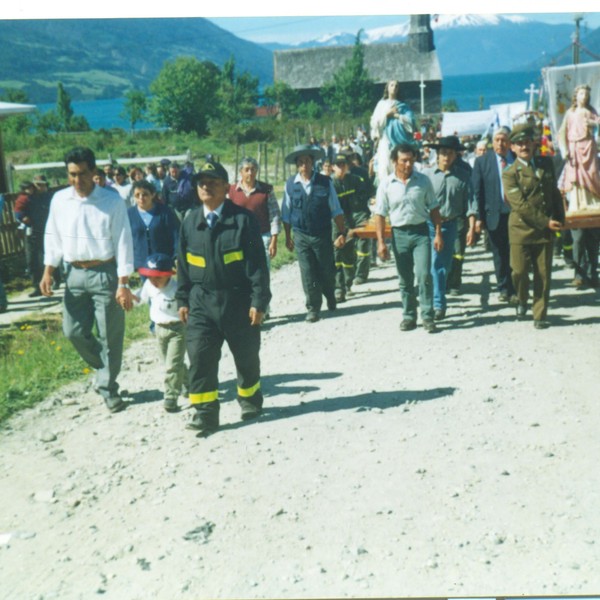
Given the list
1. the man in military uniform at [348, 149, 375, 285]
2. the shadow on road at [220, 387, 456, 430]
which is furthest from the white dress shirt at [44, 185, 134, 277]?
the man in military uniform at [348, 149, 375, 285]

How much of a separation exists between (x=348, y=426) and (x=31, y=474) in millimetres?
1840

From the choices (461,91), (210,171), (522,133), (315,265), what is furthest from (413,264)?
(210,171)

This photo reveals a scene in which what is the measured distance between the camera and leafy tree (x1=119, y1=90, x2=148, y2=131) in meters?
4.76

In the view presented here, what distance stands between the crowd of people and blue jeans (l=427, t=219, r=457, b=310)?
14 millimetres

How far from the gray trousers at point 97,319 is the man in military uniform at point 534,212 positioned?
11.1ft

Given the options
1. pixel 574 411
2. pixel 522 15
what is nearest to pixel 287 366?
pixel 574 411

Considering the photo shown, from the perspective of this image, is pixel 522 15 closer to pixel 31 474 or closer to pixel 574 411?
pixel 574 411

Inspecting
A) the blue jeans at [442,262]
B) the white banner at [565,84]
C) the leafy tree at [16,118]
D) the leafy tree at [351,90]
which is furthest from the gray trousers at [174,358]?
the white banner at [565,84]

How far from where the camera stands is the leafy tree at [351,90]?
9.34 m

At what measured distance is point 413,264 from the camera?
7609mm

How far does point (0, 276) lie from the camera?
498 centimetres

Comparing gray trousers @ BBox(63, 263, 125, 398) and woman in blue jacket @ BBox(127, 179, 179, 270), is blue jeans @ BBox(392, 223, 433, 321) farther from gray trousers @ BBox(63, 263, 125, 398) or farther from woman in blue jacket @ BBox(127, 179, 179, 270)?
gray trousers @ BBox(63, 263, 125, 398)

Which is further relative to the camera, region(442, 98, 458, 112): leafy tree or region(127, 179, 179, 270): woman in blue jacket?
region(442, 98, 458, 112): leafy tree

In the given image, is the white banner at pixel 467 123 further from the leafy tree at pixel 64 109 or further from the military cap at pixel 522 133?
the leafy tree at pixel 64 109
